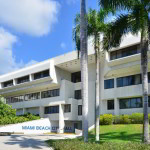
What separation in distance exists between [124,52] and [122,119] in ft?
28.1

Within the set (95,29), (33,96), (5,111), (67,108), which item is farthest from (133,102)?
(33,96)

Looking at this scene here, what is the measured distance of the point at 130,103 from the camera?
3031cm

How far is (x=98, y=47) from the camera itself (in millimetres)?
21516

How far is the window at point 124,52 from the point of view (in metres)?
28.7

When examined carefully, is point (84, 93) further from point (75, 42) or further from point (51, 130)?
point (51, 130)

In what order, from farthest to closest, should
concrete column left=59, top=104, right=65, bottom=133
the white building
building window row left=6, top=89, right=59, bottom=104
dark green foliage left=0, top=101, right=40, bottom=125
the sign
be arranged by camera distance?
building window row left=6, top=89, right=59, bottom=104, concrete column left=59, top=104, right=65, bottom=133, dark green foliage left=0, top=101, right=40, bottom=125, the sign, the white building

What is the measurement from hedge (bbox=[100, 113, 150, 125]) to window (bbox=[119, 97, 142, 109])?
8.26 feet

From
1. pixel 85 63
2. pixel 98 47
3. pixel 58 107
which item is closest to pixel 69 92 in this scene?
pixel 58 107

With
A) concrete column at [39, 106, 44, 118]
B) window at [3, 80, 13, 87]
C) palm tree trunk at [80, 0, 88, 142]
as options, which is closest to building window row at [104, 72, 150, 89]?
concrete column at [39, 106, 44, 118]

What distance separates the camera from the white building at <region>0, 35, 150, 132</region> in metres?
29.6

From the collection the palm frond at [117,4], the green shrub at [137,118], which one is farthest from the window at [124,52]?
the palm frond at [117,4]

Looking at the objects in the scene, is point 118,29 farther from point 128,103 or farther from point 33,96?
point 33,96

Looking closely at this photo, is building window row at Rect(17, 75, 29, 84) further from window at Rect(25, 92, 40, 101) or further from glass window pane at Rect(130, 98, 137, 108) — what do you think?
glass window pane at Rect(130, 98, 137, 108)

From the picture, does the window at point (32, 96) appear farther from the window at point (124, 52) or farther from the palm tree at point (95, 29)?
the palm tree at point (95, 29)
